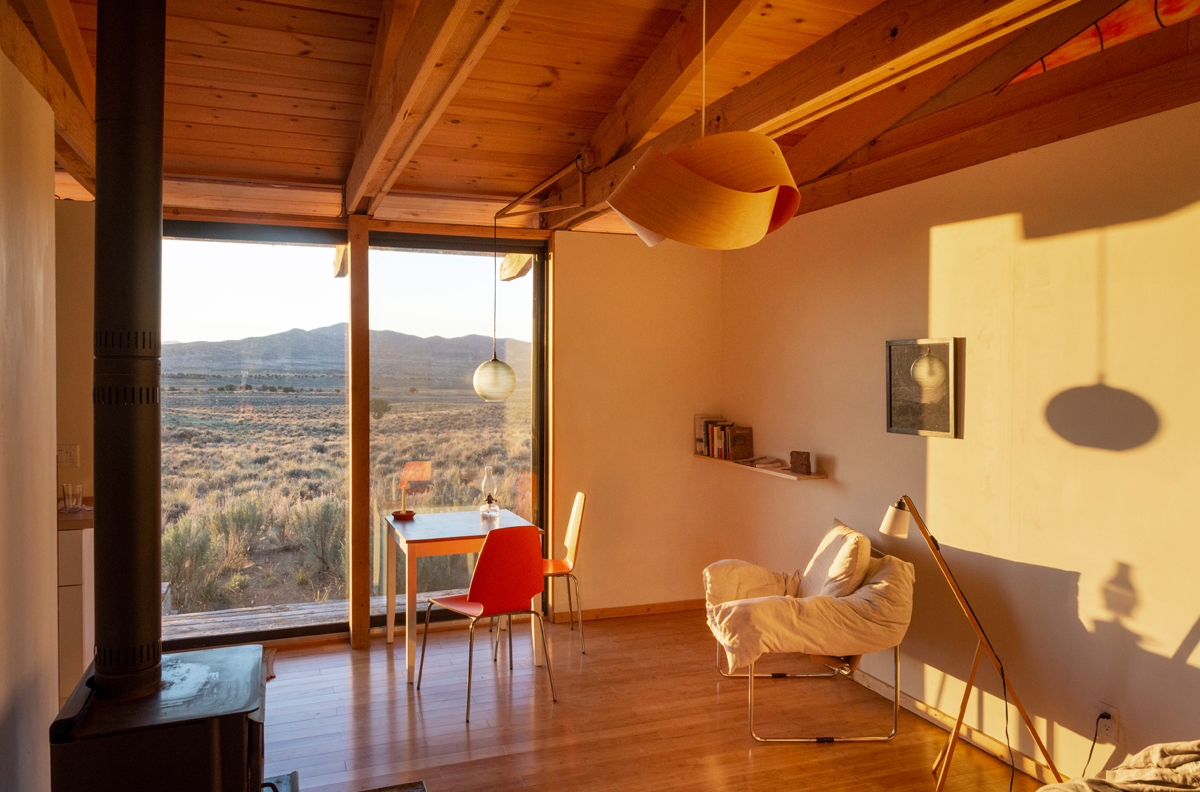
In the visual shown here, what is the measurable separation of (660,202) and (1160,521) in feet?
7.69

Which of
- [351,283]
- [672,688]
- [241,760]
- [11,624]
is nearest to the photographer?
[241,760]

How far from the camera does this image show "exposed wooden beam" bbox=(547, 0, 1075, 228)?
7.47 feet

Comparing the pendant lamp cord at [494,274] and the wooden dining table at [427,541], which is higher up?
the pendant lamp cord at [494,274]

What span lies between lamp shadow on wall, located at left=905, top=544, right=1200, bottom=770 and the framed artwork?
63 cm

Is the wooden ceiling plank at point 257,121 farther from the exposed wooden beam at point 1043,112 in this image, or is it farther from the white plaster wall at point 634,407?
the exposed wooden beam at point 1043,112

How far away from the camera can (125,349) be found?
244 centimetres

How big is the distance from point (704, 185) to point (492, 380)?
3.32 m

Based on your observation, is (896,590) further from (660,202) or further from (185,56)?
(185,56)

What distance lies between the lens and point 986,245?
3.59 meters

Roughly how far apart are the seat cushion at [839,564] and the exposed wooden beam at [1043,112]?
1.89 m

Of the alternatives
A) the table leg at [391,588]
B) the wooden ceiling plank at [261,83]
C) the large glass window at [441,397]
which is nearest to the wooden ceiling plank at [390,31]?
the wooden ceiling plank at [261,83]

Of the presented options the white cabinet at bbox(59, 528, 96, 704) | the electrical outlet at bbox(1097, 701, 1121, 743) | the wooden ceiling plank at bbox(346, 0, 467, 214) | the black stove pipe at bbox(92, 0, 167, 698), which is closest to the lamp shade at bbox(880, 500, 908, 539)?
the electrical outlet at bbox(1097, 701, 1121, 743)

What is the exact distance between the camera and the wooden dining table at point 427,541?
4.46 metres

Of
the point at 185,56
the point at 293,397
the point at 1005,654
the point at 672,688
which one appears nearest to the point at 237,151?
the point at 185,56
